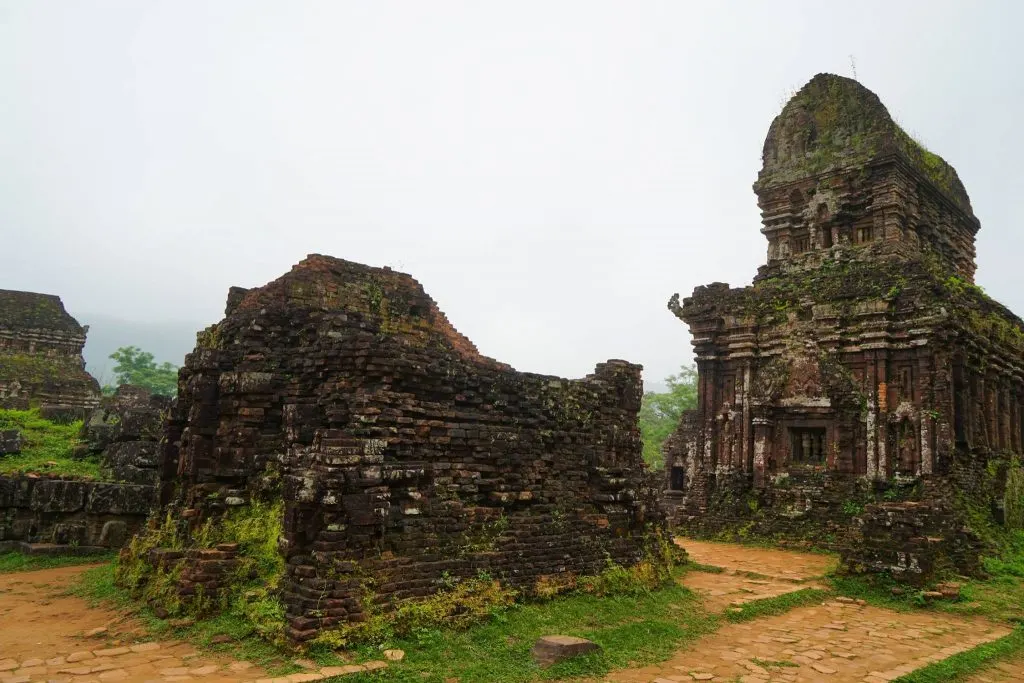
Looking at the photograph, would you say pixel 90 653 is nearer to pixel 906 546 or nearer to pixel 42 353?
pixel 906 546

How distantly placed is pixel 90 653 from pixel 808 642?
25.6 ft

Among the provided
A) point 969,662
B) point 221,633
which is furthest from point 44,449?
point 969,662

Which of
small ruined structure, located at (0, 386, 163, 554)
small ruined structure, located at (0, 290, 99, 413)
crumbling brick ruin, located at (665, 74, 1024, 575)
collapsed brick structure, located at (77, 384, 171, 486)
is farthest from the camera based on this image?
small ruined structure, located at (0, 290, 99, 413)

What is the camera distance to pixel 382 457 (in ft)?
25.6

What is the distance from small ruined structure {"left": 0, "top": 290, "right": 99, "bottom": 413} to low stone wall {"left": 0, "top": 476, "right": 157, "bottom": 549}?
14.2 meters

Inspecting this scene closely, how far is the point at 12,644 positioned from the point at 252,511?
101 inches

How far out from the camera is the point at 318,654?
6.52 metres

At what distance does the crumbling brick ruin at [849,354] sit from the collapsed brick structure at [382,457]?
7737mm

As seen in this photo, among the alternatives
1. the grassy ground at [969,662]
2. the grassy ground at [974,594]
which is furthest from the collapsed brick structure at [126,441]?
the grassy ground at [974,594]

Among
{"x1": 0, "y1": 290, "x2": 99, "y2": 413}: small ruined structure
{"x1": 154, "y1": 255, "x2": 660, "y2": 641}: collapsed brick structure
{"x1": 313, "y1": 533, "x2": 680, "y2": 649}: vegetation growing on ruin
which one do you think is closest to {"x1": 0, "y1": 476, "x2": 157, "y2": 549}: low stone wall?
{"x1": 154, "y1": 255, "x2": 660, "y2": 641}: collapsed brick structure

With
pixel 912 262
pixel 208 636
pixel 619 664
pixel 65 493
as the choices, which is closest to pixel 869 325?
pixel 912 262

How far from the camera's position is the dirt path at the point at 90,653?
6078mm

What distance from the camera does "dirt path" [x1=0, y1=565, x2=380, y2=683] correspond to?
608 cm

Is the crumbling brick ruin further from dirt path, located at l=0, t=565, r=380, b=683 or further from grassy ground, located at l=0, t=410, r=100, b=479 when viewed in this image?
grassy ground, located at l=0, t=410, r=100, b=479
